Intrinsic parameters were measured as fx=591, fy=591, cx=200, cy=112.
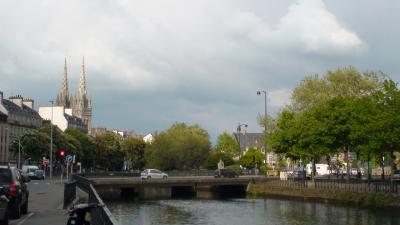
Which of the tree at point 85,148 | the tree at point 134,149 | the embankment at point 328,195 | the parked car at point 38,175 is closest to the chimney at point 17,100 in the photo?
the tree at point 85,148

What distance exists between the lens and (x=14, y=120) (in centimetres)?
14512

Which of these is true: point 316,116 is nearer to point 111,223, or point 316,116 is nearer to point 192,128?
point 111,223

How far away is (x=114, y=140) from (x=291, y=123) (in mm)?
105312

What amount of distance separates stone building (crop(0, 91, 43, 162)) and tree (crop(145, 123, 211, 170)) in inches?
1324

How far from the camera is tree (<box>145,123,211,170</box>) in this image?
122562 mm

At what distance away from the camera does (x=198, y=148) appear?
123000mm

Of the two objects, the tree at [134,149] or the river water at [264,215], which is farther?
the tree at [134,149]

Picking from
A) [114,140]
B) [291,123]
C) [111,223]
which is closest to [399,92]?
[291,123]

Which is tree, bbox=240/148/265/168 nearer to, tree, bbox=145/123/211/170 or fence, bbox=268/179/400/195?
tree, bbox=145/123/211/170

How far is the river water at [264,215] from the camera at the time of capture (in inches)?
1695

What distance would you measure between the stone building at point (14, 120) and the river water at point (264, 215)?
81.7 metres

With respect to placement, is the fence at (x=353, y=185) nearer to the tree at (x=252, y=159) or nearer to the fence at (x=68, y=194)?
the fence at (x=68, y=194)

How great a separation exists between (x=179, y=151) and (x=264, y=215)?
75.2m

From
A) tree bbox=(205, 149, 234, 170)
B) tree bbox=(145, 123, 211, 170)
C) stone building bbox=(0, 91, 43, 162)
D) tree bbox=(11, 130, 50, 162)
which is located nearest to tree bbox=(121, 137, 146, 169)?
stone building bbox=(0, 91, 43, 162)
